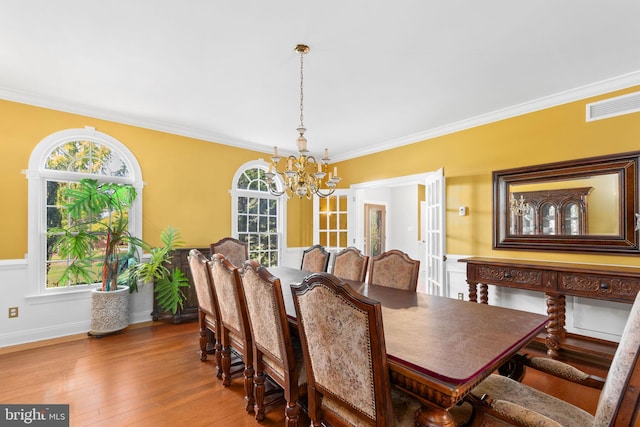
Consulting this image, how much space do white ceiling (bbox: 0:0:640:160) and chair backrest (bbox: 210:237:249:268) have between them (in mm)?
1682

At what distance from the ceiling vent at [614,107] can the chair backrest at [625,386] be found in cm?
264

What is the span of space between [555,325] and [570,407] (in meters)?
1.79

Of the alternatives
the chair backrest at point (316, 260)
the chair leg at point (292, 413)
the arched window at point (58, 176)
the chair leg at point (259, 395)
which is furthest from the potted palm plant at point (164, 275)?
the chair leg at point (292, 413)

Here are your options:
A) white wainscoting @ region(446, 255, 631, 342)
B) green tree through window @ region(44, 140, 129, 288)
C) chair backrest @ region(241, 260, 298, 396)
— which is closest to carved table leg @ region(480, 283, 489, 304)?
white wainscoting @ region(446, 255, 631, 342)

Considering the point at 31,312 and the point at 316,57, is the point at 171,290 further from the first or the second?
the point at 316,57

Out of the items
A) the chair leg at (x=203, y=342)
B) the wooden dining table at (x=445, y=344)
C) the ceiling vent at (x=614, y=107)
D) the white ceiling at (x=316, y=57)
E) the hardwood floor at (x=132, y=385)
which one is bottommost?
the hardwood floor at (x=132, y=385)

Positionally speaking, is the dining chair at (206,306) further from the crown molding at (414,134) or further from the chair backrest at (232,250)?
the crown molding at (414,134)

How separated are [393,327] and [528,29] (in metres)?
2.25

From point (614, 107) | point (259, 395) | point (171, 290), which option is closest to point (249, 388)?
point (259, 395)

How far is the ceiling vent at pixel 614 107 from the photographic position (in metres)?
2.68

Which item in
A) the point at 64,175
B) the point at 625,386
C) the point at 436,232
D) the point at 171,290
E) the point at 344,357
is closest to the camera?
the point at 625,386

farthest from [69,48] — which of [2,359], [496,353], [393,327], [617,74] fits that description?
[617,74]

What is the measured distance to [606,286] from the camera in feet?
8.09

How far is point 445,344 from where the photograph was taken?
4.40ft
